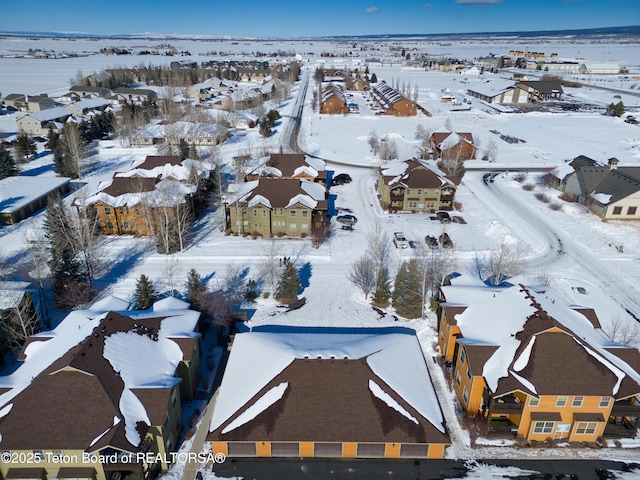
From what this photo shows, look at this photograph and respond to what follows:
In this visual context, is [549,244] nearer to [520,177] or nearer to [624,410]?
[520,177]

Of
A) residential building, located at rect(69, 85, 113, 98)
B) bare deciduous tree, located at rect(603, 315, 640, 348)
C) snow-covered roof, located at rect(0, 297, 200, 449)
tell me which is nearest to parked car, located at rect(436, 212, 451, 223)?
bare deciduous tree, located at rect(603, 315, 640, 348)

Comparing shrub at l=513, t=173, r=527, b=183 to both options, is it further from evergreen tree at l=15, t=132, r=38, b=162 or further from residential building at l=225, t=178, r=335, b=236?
evergreen tree at l=15, t=132, r=38, b=162

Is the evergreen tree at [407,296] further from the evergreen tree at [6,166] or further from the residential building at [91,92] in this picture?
the residential building at [91,92]

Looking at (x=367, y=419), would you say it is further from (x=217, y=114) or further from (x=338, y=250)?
(x=217, y=114)

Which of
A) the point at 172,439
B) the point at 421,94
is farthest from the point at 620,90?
the point at 172,439

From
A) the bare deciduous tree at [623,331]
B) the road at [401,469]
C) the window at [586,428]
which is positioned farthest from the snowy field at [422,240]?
the window at [586,428]

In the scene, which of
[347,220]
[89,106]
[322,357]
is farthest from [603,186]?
[89,106]
